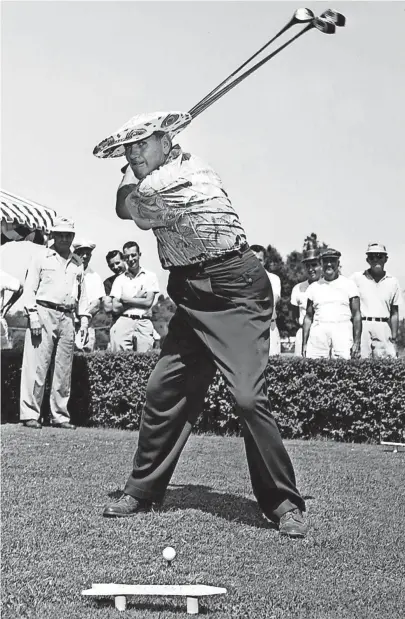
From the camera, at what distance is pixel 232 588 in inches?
152

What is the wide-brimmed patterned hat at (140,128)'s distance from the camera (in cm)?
482

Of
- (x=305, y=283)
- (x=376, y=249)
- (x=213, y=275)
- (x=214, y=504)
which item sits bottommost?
(x=214, y=504)

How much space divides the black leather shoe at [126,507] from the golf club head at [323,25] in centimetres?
321

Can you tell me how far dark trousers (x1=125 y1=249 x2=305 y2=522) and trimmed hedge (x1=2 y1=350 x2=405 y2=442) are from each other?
4682mm

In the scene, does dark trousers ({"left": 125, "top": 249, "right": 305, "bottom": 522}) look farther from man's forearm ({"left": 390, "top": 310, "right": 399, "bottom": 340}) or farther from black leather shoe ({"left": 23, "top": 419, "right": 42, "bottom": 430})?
man's forearm ({"left": 390, "top": 310, "right": 399, "bottom": 340})

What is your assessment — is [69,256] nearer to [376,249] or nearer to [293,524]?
[376,249]

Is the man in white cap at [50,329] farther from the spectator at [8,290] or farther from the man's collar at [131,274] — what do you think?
the man's collar at [131,274]

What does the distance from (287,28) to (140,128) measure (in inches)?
56.6

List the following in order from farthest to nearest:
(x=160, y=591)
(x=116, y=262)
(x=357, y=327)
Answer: (x=116, y=262) < (x=357, y=327) < (x=160, y=591)

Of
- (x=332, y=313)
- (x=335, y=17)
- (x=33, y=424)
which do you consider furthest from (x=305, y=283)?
(x=335, y=17)

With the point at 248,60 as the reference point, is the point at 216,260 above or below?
below

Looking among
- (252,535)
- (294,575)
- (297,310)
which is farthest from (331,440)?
(294,575)

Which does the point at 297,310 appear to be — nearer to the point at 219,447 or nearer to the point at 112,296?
the point at 112,296

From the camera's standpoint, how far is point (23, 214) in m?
13.2
